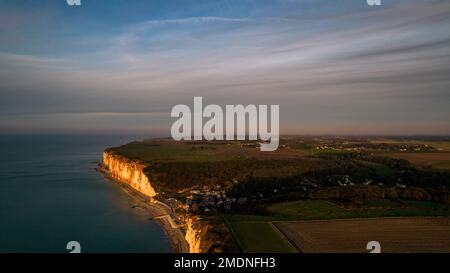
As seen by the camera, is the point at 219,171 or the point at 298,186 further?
the point at 219,171

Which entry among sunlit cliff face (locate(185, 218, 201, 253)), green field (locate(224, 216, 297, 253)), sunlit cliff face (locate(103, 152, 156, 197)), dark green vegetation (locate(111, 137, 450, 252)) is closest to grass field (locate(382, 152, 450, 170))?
dark green vegetation (locate(111, 137, 450, 252))

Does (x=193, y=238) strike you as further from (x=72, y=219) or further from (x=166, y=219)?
(x=72, y=219)

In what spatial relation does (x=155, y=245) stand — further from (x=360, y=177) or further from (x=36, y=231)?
(x=360, y=177)

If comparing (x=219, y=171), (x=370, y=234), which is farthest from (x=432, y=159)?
(x=370, y=234)

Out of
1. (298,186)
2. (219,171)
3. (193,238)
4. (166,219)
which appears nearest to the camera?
(193,238)

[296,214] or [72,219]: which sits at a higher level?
[296,214]

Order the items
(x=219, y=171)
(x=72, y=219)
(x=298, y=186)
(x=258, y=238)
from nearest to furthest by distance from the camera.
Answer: (x=258, y=238) < (x=72, y=219) < (x=298, y=186) < (x=219, y=171)
